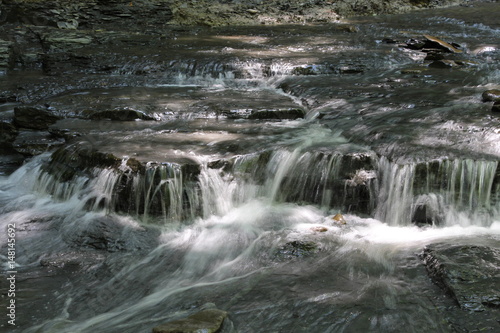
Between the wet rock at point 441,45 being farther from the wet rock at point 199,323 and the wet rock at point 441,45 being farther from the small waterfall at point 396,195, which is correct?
the wet rock at point 199,323

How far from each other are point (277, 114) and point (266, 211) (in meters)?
2.19

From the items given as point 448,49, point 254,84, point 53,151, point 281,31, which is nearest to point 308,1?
point 281,31

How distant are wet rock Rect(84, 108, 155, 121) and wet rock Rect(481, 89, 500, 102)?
494 centimetres

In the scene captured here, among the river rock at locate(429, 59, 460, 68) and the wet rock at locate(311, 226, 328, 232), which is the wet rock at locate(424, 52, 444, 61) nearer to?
the river rock at locate(429, 59, 460, 68)

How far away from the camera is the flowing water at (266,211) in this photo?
3818mm

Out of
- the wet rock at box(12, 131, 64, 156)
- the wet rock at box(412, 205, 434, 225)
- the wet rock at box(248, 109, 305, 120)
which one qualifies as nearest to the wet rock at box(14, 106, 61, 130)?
the wet rock at box(12, 131, 64, 156)

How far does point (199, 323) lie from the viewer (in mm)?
3381

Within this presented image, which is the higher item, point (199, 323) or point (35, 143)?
point (35, 143)

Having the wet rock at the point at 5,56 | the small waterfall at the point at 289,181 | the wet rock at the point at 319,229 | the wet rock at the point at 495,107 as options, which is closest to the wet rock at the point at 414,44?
the wet rock at the point at 495,107

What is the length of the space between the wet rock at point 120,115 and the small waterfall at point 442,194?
3840mm

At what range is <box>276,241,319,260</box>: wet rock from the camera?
4.51 m

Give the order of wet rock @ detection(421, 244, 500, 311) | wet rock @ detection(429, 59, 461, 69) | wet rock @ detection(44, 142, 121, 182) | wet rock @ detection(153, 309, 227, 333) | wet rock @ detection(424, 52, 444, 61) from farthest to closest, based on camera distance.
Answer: wet rock @ detection(424, 52, 444, 61) < wet rock @ detection(429, 59, 461, 69) < wet rock @ detection(44, 142, 121, 182) < wet rock @ detection(421, 244, 500, 311) < wet rock @ detection(153, 309, 227, 333)

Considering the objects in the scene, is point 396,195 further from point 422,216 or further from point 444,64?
point 444,64

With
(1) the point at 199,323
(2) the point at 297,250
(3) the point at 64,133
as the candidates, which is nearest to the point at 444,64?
(2) the point at 297,250
